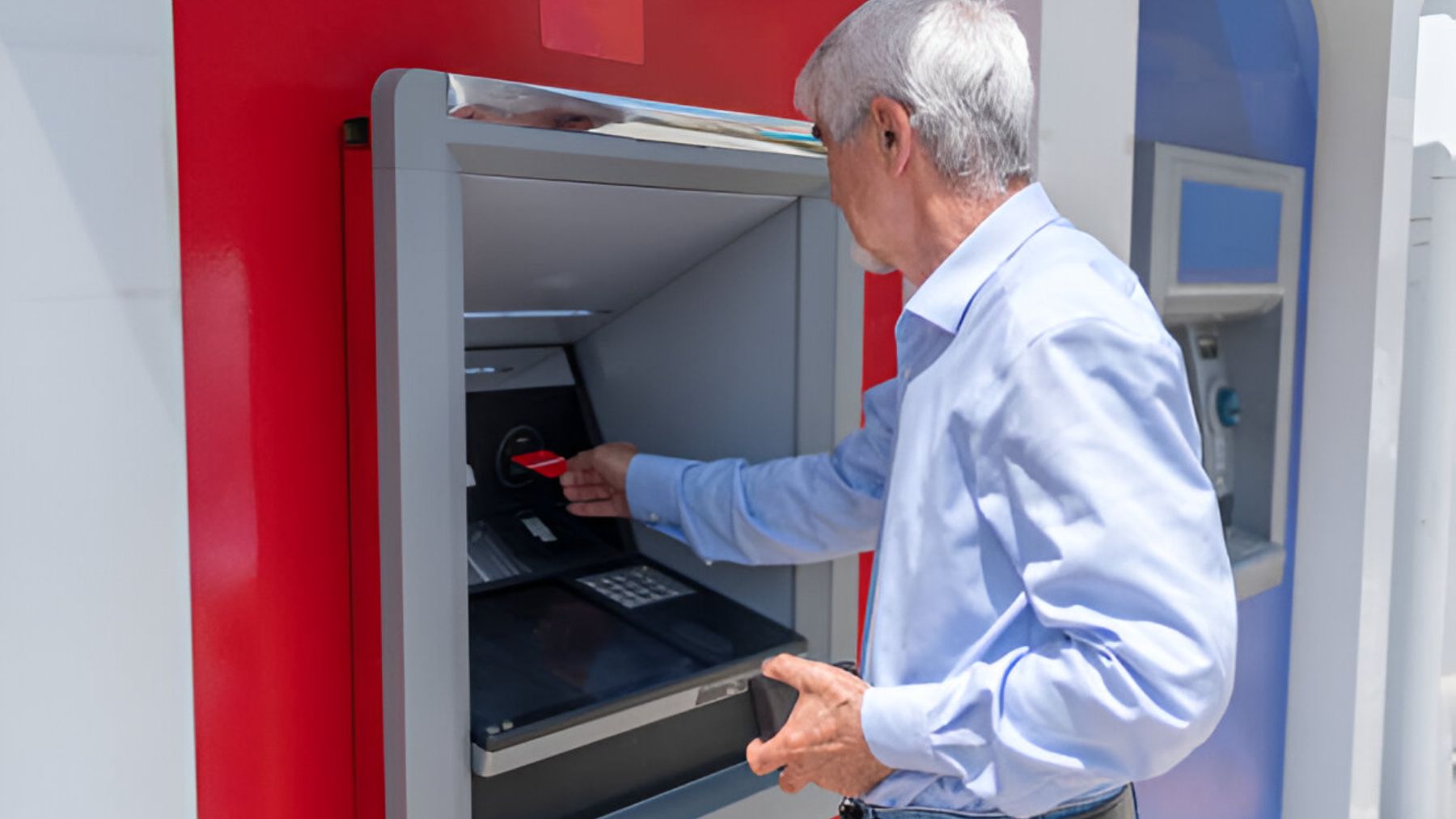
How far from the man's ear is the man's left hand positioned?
2.03ft

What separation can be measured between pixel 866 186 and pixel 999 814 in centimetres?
78

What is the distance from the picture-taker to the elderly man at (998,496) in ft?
3.77

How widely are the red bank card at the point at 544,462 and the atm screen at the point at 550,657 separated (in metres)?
0.19

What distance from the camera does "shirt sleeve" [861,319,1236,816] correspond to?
1.14 metres

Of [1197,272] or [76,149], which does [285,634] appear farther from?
[1197,272]

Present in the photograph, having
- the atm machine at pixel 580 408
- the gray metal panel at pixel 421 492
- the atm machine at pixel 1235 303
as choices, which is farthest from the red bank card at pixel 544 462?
the atm machine at pixel 1235 303

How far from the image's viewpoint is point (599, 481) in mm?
1923

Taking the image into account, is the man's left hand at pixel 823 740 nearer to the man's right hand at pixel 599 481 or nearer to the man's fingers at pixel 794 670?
the man's fingers at pixel 794 670

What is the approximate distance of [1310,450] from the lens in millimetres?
2914

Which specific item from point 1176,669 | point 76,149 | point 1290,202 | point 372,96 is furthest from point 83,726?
point 1290,202

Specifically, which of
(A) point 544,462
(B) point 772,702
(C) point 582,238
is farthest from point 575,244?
(B) point 772,702

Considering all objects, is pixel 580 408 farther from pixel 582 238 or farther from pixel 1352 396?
pixel 1352 396

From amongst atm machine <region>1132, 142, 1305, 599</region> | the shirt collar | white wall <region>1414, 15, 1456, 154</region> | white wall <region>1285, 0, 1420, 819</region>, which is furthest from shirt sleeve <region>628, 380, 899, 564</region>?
white wall <region>1414, 15, 1456, 154</region>

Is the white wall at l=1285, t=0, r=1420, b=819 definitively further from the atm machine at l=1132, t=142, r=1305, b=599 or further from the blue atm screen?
the blue atm screen
